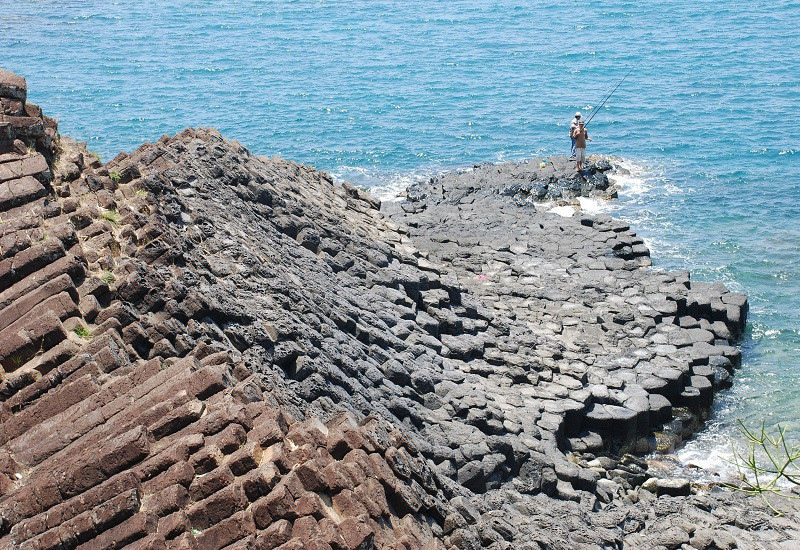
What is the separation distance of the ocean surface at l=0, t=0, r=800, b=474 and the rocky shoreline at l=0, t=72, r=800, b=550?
3268 millimetres

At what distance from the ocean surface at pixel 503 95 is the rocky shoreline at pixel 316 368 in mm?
3268

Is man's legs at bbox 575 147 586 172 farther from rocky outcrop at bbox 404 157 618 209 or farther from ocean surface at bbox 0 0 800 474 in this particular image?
ocean surface at bbox 0 0 800 474

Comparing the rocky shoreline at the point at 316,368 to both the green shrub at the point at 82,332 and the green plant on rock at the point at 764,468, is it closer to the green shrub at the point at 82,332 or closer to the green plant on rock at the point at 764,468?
the green shrub at the point at 82,332

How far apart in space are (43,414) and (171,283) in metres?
3.66

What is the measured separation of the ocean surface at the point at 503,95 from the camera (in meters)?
33.9

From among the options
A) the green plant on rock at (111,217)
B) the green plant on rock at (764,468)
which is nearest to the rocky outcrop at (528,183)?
the green plant on rock at (764,468)

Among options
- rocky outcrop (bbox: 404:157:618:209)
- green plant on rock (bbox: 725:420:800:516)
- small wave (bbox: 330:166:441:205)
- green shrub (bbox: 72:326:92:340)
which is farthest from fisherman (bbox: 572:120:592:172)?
green shrub (bbox: 72:326:92:340)

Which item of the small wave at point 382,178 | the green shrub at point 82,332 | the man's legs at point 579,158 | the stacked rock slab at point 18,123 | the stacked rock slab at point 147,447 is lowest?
the small wave at point 382,178

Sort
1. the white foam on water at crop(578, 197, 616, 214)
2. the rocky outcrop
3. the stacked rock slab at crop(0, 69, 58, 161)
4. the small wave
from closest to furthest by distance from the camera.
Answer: the stacked rock slab at crop(0, 69, 58, 161) < the white foam on water at crop(578, 197, 616, 214) < the rocky outcrop < the small wave

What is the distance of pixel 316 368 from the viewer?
53.9 feet

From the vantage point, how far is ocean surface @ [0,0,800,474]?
111ft

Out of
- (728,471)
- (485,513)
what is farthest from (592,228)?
(485,513)

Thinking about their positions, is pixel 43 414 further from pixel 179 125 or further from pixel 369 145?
pixel 179 125

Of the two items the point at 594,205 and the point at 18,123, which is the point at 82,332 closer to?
the point at 18,123
